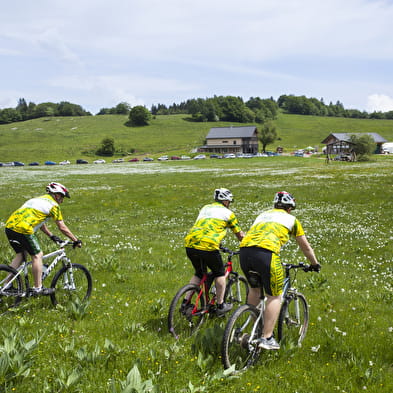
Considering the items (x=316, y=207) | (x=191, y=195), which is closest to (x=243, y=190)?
(x=191, y=195)

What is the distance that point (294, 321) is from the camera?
6215 millimetres

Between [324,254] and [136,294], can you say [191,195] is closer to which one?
[324,254]

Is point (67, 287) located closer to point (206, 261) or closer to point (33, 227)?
point (33, 227)

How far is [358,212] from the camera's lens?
19.9 meters

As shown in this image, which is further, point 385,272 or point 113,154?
point 113,154

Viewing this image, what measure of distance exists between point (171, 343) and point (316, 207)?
18424 millimetres

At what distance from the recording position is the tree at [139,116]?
599ft

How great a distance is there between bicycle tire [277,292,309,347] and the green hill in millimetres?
118740

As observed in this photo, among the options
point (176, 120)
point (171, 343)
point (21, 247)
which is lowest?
point (171, 343)

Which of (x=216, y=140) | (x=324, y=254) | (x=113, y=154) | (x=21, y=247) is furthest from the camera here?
(x=216, y=140)

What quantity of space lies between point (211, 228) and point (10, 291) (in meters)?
4.79

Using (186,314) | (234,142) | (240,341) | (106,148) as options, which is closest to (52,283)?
(186,314)

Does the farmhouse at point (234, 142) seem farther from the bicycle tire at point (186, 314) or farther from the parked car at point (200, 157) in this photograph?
the bicycle tire at point (186, 314)

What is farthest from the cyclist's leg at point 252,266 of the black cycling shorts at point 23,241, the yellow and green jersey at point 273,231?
the black cycling shorts at point 23,241
